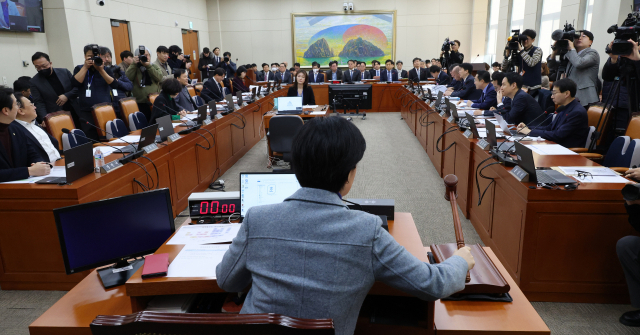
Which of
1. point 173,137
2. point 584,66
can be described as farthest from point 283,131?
point 584,66

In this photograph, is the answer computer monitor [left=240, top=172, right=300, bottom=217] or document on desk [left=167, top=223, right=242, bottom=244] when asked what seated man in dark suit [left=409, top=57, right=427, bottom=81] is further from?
document on desk [left=167, top=223, right=242, bottom=244]

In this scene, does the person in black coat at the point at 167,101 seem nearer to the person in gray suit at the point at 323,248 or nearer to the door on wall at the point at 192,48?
the person in gray suit at the point at 323,248

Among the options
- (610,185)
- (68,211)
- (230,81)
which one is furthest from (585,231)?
(230,81)

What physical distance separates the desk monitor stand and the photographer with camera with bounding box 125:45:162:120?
436 centimetres

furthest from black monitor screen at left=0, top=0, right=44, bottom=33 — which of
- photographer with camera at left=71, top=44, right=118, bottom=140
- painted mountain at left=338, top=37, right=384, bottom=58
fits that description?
painted mountain at left=338, top=37, right=384, bottom=58

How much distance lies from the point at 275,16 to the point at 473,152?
1158 cm

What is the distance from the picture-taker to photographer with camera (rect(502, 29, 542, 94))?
5.25 meters

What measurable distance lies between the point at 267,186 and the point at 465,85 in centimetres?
566

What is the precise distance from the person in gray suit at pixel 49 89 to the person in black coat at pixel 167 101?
1.10 metres

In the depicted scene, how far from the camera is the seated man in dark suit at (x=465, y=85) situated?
6.55 meters

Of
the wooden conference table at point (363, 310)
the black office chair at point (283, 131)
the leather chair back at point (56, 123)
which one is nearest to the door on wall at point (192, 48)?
the black office chair at point (283, 131)

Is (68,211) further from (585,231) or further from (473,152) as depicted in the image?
(473,152)

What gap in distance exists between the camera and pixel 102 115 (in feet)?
13.5

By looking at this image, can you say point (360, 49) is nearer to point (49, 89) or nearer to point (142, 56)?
point (142, 56)
